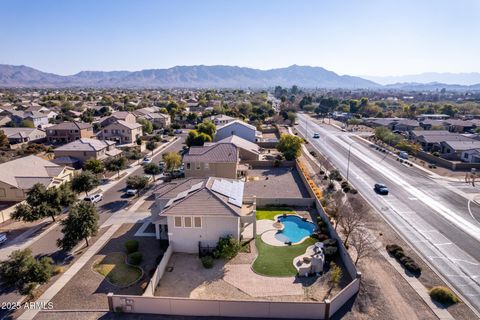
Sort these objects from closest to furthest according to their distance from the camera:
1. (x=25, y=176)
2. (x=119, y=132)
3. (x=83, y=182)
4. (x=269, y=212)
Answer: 1. (x=269, y=212)
2. (x=83, y=182)
3. (x=25, y=176)
4. (x=119, y=132)

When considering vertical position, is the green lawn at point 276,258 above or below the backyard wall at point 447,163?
below

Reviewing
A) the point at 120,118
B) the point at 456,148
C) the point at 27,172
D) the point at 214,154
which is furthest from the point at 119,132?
the point at 456,148

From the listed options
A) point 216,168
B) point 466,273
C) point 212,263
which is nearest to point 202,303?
point 212,263

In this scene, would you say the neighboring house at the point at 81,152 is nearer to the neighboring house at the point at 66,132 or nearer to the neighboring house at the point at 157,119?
the neighboring house at the point at 66,132

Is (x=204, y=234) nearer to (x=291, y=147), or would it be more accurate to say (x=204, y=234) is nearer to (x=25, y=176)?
(x=25, y=176)

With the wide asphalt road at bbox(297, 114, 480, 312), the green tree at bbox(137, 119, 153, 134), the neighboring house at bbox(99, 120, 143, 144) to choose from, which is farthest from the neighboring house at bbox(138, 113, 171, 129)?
the wide asphalt road at bbox(297, 114, 480, 312)

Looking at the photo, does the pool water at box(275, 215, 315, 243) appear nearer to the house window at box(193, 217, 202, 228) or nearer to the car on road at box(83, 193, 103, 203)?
the house window at box(193, 217, 202, 228)

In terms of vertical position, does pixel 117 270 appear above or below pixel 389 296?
below

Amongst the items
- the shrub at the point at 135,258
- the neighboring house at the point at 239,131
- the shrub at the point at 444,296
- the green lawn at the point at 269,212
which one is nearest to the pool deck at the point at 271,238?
the green lawn at the point at 269,212
